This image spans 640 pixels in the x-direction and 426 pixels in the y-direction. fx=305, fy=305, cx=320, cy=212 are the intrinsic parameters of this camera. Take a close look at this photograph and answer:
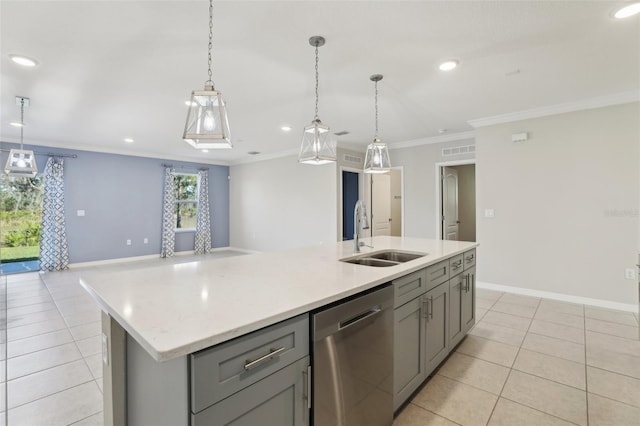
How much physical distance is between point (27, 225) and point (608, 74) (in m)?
9.26

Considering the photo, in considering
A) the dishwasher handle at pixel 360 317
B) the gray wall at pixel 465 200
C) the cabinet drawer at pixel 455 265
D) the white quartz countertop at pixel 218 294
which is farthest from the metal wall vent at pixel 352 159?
the dishwasher handle at pixel 360 317

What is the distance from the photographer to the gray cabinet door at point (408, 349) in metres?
1.78

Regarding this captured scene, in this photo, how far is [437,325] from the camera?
2230 millimetres

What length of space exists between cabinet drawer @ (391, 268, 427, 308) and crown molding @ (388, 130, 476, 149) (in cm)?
409

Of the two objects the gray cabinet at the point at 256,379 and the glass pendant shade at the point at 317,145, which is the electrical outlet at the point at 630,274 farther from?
the gray cabinet at the point at 256,379

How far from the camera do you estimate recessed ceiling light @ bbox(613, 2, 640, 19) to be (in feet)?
6.50

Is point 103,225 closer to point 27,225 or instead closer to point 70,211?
point 70,211

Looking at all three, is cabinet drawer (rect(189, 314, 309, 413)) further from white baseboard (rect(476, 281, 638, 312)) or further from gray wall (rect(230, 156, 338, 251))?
gray wall (rect(230, 156, 338, 251))

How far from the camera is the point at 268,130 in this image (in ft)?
16.9

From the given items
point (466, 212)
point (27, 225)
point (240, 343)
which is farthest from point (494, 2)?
point (27, 225)

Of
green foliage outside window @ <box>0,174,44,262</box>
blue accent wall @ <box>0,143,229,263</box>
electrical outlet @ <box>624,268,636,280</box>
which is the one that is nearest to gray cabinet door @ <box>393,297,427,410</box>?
electrical outlet @ <box>624,268,636,280</box>

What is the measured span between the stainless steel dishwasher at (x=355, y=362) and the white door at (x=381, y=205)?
5135mm

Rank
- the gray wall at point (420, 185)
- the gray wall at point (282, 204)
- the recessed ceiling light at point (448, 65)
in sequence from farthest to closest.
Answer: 1. the gray wall at point (282, 204)
2. the gray wall at point (420, 185)
3. the recessed ceiling light at point (448, 65)

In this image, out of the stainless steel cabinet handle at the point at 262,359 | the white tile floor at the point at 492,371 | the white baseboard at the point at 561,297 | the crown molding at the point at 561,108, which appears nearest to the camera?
the stainless steel cabinet handle at the point at 262,359
